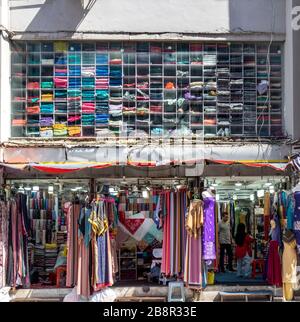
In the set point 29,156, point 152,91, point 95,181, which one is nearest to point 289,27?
point 152,91

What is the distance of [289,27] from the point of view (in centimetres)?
1394

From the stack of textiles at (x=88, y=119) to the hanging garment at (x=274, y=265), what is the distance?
4590mm

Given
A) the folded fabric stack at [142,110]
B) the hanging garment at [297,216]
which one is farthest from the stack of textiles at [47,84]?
the hanging garment at [297,216]

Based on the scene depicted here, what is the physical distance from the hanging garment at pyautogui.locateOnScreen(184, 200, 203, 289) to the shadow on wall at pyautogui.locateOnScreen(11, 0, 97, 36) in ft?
15.8

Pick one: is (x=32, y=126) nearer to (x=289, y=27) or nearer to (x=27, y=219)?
(x=27, y=219)

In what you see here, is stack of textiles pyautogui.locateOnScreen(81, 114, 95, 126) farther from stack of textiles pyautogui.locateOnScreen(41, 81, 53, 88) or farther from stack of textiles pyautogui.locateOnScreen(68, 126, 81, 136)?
stack of textiles pyautogui.locateOnScreen(41, 81, 53, 88)

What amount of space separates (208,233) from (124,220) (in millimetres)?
2023

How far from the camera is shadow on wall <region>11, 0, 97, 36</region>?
14.0 metres

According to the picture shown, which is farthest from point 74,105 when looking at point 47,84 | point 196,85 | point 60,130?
point 196,85

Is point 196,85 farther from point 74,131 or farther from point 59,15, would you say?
point 59,15

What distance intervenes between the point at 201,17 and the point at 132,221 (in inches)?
184

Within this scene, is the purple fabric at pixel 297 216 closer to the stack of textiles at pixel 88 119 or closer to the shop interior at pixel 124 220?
the shop interior at pixel 124 220

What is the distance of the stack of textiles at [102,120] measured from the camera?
46.1 ft

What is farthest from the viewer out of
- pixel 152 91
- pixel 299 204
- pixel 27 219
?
pixel 152 91
